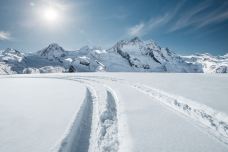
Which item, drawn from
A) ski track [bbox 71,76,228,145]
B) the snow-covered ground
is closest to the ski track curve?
the snow-covered ground

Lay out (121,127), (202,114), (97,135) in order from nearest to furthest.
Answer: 1. (97,135)
2. (121,127)
3. (202,114)

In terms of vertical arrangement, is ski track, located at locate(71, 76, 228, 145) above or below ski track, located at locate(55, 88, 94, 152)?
above

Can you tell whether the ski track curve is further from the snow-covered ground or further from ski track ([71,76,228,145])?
ski track ([71,76,228,145])

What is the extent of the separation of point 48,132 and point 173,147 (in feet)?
12.5

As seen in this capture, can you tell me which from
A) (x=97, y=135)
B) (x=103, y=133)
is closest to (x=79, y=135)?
→ (x=97, y=135)

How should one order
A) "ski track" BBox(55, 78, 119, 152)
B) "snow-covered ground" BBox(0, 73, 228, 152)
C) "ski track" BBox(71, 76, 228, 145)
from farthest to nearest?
1. "ski track" BBox(71, 76, 228, 145)
2. "ski track" BBox(55, 78, 119, 152)
3. "snow-covered ground" BBox(0, 73, 228, 152)

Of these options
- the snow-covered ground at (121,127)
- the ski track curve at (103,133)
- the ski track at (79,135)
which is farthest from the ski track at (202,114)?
the ski track at (79,135)

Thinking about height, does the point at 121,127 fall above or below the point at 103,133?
above

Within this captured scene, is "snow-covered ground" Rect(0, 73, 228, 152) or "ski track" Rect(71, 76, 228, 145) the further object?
"ski track" Rect(71, 76, 228, 145)

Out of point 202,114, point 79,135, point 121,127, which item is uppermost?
point 202,114

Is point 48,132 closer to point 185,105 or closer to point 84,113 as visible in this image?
point 84,113

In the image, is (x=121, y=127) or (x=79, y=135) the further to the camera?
(x=121, y=127)

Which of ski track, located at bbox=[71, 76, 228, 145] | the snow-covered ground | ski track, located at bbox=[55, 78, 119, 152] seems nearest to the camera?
the snow-covered ground

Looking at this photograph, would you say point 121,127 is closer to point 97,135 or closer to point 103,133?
point 103,133
